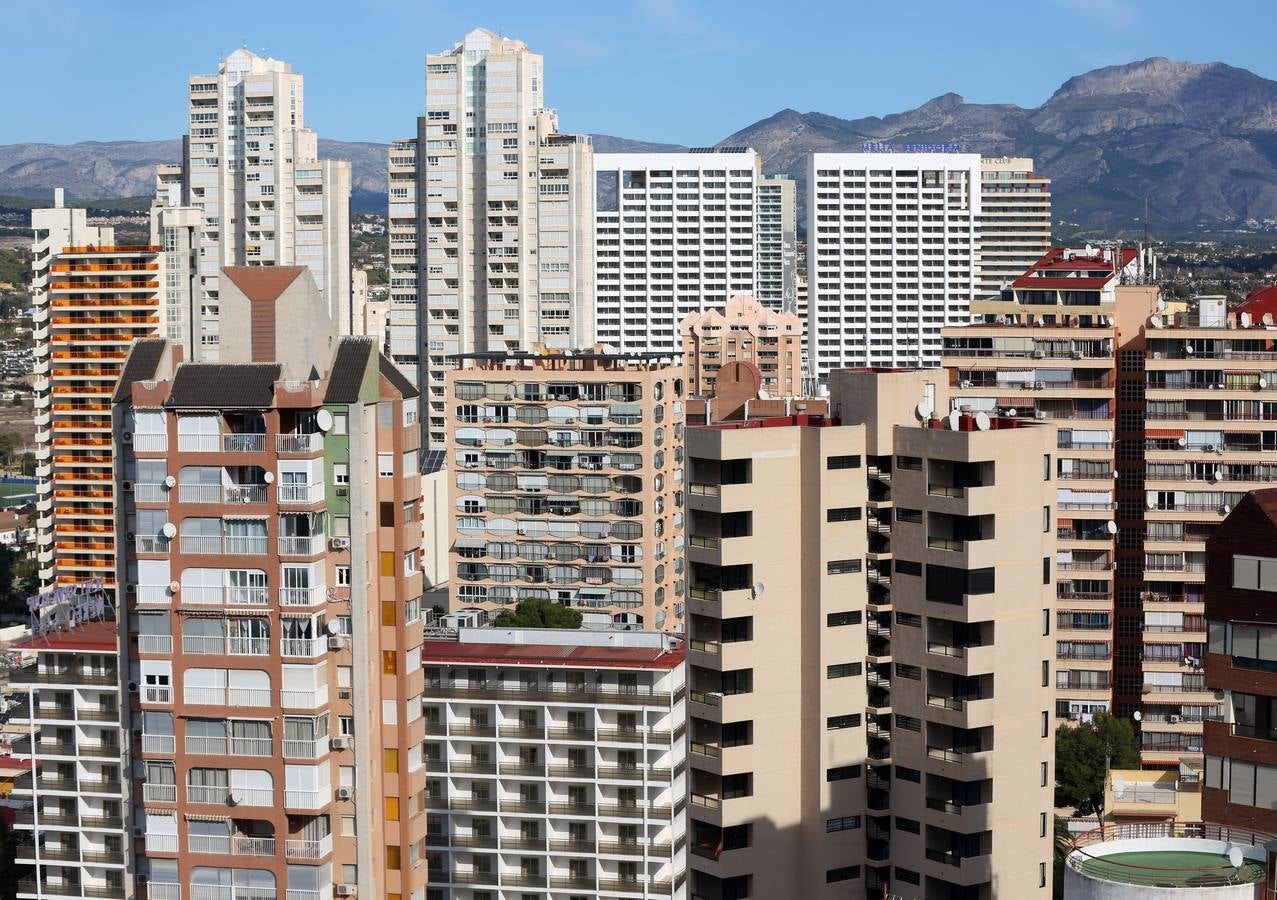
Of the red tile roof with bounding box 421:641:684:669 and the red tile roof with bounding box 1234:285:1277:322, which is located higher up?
the red tile roof with bounding box 1234:285:1277:322

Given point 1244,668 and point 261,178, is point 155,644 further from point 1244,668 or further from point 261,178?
point 261,178

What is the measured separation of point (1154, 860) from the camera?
79.4ft

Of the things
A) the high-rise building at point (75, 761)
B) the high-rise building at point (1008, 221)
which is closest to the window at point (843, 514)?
the high-rise building at point (75, 761)

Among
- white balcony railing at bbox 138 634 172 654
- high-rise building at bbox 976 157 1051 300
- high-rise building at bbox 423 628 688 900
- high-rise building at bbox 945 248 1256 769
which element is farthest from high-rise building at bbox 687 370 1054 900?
high-rise building at bbox 976 157 1051 300

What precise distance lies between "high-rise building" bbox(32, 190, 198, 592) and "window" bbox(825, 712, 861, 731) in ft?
228

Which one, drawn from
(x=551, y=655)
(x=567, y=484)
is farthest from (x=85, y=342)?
(x=551, y=655)

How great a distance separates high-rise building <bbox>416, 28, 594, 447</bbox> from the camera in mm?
116188

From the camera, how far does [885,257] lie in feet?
584

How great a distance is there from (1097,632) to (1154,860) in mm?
44906

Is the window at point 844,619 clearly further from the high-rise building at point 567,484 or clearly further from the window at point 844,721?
the high-rise building at point 567,484

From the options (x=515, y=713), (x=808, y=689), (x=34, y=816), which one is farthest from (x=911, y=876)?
(x=34, y=816)

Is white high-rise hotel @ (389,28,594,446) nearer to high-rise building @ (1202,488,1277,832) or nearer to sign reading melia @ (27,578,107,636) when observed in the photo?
sign reading melia @ (27,578,107,636)

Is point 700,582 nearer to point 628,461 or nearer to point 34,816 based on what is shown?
point 34,816

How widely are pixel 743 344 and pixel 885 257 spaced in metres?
52.5
